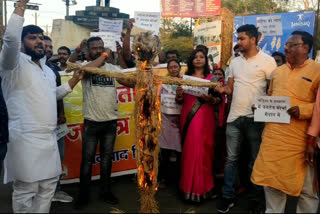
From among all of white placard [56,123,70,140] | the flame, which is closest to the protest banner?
white placard [56,123,70,140]

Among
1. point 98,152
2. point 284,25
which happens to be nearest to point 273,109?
point 98,152

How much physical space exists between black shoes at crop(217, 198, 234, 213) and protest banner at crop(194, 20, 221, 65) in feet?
17.0

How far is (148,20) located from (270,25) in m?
2.36

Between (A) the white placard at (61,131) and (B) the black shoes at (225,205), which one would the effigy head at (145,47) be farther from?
(B) the black shoes at (225,205)

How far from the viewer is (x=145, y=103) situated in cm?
311

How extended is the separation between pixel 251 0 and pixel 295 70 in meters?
25.1

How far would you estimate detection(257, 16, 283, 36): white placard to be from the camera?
6.19 m

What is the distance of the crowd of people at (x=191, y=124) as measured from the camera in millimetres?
2871

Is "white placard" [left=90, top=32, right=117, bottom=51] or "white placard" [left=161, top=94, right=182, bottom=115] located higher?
"white placard" [left=90, top=32, right=117, bottom=51]

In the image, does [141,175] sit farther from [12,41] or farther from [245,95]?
[12,41]

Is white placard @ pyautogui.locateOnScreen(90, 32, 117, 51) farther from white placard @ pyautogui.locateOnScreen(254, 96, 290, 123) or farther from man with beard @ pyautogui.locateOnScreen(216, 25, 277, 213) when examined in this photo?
white placard @ pyautogui.locateOnScreen(254, 96, 290, 123)

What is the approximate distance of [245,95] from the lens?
12.1 feet

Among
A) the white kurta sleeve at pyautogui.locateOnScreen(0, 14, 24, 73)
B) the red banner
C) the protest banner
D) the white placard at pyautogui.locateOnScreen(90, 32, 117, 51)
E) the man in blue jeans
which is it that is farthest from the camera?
the red banner

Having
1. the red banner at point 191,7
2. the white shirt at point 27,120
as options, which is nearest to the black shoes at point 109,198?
the white shirt at point 27,120
